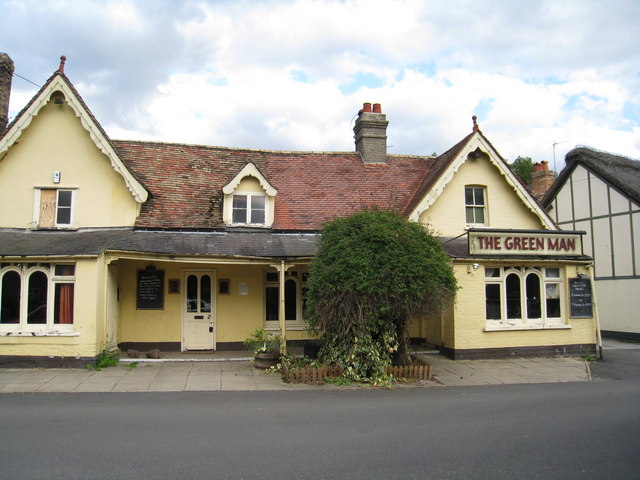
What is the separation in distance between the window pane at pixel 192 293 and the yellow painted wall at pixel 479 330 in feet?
25.7

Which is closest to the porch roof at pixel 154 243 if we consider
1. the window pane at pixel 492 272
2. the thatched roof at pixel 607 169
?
the window pane at pixel 492 272

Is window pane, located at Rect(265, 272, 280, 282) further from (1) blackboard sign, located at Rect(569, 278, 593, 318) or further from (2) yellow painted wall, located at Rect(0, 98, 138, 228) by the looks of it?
(1) blackboard sign, located at Rect(569, 278, 593, 318)

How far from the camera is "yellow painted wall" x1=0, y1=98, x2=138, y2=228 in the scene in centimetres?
1441

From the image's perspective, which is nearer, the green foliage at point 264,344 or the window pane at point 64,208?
the green foliage at point 264,344

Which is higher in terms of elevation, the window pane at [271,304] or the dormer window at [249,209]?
the dormer window at [249,209]

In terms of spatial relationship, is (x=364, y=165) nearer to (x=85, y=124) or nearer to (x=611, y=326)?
(x=85, y=124)

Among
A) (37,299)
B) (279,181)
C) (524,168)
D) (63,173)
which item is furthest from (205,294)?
(524,168)

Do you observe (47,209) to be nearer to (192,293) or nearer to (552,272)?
(192,293)

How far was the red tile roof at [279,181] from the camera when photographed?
15625 millimetres

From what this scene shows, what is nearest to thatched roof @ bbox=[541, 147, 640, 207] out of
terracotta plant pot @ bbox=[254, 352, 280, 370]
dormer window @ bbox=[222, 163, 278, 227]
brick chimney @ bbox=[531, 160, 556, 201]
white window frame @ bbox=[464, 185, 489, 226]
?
brick chimney @ bbox=[531, 160, 556, 201]

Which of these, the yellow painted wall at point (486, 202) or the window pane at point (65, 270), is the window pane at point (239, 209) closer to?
the window pane at point (65, 270)

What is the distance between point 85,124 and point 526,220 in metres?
14.6

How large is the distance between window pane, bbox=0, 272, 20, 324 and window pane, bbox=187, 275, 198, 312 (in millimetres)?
4524

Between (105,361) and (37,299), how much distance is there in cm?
240
